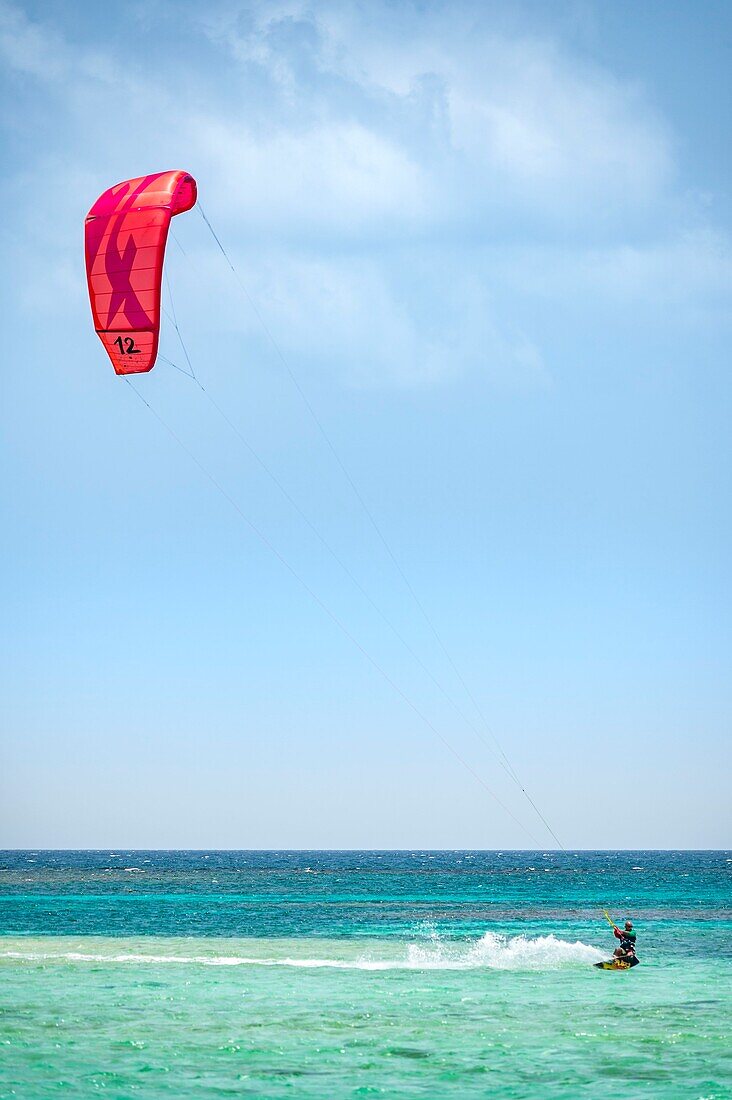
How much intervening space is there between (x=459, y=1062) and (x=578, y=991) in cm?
696

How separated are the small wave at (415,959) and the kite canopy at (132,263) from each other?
15.4m

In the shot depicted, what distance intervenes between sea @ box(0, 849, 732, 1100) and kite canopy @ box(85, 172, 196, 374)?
1138 cm

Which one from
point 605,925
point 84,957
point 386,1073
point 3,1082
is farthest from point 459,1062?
point 605,925

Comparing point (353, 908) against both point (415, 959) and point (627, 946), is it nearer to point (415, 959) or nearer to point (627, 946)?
point (415, 959)

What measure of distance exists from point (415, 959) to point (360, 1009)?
24.6 feet

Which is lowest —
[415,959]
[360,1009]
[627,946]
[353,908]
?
[353,908]

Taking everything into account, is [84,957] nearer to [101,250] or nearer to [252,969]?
[252,969]

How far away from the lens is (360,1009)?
18.5 meters

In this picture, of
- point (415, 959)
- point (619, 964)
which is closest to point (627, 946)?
point (619, 964)

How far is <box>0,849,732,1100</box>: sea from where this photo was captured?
1361 cm

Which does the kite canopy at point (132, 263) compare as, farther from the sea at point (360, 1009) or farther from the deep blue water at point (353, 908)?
the deep blue water at point (353, 908)

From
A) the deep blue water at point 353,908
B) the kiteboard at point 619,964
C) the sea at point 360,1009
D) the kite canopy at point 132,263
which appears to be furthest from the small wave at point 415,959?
the kite canopy at point 132,263

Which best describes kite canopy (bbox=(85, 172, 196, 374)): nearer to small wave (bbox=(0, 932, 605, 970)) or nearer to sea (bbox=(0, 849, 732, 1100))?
sea (bbox=(0, 849, 732, 1100))

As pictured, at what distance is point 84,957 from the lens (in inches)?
1020
